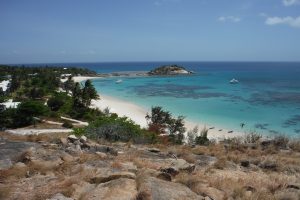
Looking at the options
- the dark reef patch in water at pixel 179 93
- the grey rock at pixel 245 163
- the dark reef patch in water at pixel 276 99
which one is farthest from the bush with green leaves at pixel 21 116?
the dark reef patch in water at pixel 179 93

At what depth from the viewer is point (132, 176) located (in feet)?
30.5

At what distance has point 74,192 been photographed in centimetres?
828

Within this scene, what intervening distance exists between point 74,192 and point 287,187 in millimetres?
5975

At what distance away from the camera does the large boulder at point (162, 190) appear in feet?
26.7

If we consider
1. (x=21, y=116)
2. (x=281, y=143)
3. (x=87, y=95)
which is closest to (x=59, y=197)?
(x=281, y=143)

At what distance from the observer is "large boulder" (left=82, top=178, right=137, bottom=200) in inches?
314

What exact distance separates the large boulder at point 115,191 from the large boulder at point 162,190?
23 centimetres

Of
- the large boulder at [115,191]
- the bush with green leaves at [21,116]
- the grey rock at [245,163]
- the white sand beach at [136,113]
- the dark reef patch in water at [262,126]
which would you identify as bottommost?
the white sand beach at [136,113]

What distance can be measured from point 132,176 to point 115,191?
1092mm

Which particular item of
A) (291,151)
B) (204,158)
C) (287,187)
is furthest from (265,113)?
(287,187)

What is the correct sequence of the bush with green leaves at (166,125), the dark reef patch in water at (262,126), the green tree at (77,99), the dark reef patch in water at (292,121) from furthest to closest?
1. the green tree at (77,99)
2. the dark reef patch in water at (292,121)
3. the dark reef patch in water at (262,126)
4. the bush with green leaves at (166,125)

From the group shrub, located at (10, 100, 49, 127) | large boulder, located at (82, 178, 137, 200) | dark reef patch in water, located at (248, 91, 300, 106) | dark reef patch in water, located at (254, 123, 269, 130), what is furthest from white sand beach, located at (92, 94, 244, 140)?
large boulder, located at (82, 178, 137, 200)

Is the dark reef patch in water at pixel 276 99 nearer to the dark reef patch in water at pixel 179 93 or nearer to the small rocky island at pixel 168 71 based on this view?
the dark reef patch in water at pixel 179 93

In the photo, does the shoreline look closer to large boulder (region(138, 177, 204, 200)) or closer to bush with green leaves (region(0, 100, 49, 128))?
bush with green leaves (region(0, 100, 49, 128))
